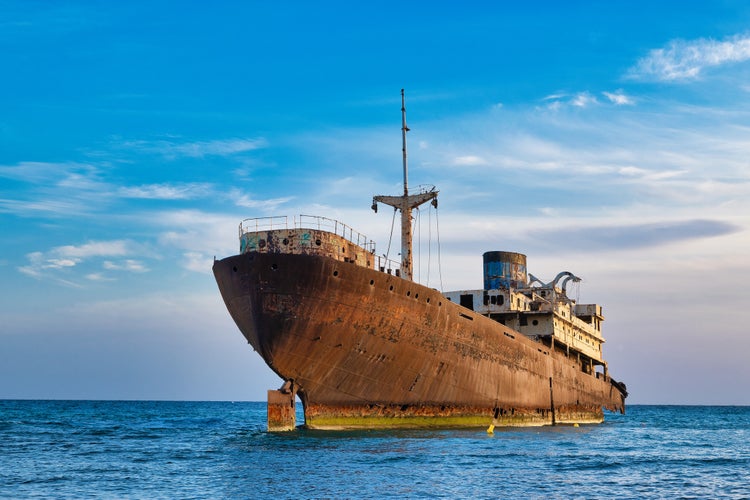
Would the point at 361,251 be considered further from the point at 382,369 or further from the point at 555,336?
the point at 555,336

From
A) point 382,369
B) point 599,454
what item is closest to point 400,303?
point 382,369

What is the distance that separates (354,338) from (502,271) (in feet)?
69.8

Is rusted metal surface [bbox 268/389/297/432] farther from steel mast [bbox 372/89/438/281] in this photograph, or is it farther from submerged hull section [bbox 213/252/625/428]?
steel mast [bbox 372/89/438/281]

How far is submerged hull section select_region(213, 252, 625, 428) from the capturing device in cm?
2467

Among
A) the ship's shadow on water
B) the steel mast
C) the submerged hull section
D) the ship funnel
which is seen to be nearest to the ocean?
the ship's shadow on water

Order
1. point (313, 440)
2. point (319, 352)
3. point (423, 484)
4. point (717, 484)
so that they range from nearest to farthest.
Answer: point (423, 484)
point (717, 484)
point (313, 440)
point (319, 352)

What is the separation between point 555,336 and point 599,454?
17573 mm

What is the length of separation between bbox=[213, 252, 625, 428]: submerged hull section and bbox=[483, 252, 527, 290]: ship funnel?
14479 mm

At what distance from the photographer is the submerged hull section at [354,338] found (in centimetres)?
2467

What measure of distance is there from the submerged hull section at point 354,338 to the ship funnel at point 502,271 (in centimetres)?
1448

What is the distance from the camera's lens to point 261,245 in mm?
25953

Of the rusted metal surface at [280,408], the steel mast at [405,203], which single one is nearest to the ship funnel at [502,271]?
the steel mast at [405,203]

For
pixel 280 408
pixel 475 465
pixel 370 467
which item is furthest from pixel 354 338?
pixel 370 467

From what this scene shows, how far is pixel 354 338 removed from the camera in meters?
25.2
